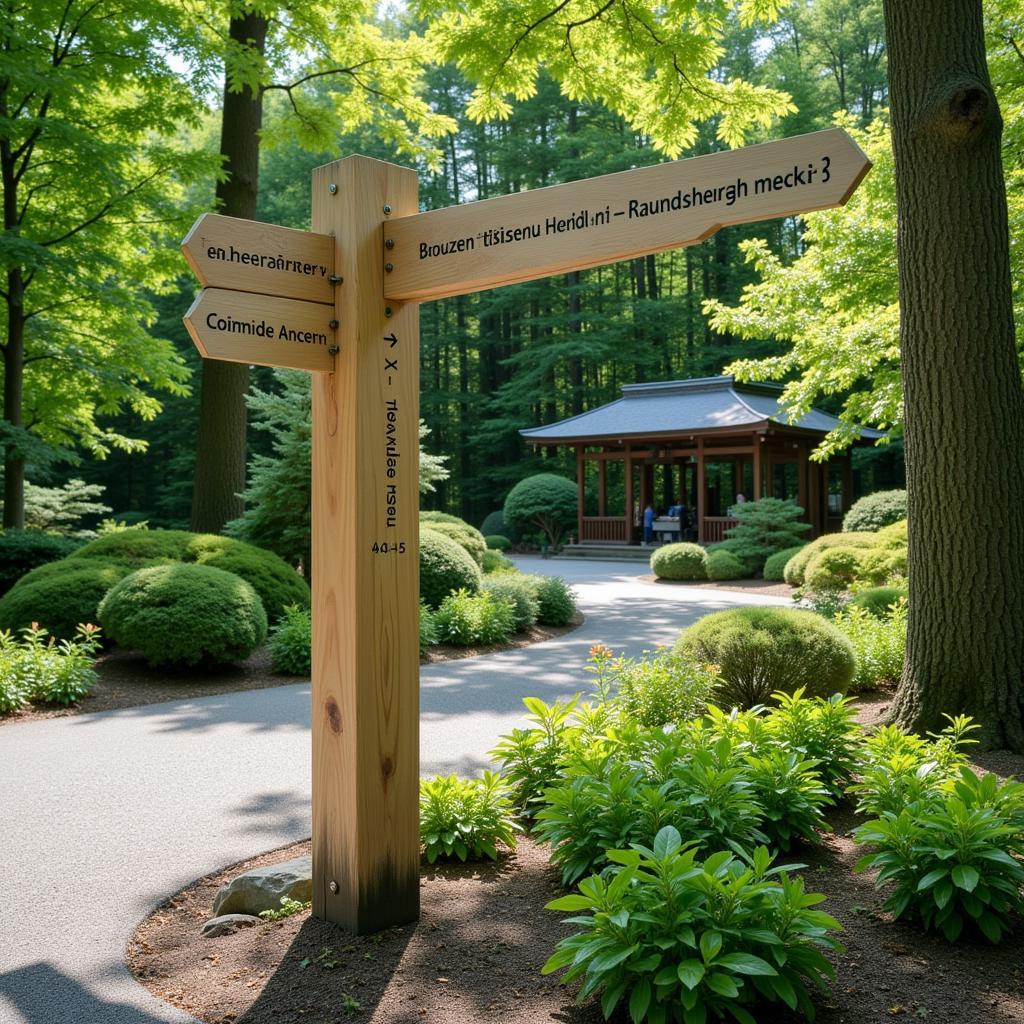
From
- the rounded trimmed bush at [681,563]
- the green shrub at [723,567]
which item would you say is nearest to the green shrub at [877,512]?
the green shrub at [723,567]

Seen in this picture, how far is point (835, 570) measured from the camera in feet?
52.1

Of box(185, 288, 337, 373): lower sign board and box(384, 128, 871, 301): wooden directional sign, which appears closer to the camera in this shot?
box(384, 128, 871, 301): wooden directional sign

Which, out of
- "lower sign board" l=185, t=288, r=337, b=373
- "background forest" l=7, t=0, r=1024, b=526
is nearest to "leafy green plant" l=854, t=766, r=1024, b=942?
"lower sign board" l=185, t=288, r=337, b=373

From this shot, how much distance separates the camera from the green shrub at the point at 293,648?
956 centimetres

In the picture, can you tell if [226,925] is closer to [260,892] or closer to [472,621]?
[260,892]

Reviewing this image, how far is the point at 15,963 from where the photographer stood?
344cm

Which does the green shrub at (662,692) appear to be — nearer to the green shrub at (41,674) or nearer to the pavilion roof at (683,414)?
the green shrub at (41,674)

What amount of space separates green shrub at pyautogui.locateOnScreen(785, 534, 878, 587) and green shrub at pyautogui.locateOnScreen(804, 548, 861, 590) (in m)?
0.43

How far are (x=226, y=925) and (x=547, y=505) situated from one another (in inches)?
1097

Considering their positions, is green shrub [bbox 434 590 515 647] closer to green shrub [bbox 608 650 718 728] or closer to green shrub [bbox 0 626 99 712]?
green shrub [bbox 0 626 99 712]

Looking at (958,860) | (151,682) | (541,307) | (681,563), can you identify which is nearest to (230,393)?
(151,682)

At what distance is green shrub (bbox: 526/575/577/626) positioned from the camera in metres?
13.4

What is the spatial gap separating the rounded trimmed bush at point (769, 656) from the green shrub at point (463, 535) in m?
8.06

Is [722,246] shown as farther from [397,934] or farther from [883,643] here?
[397,934]
